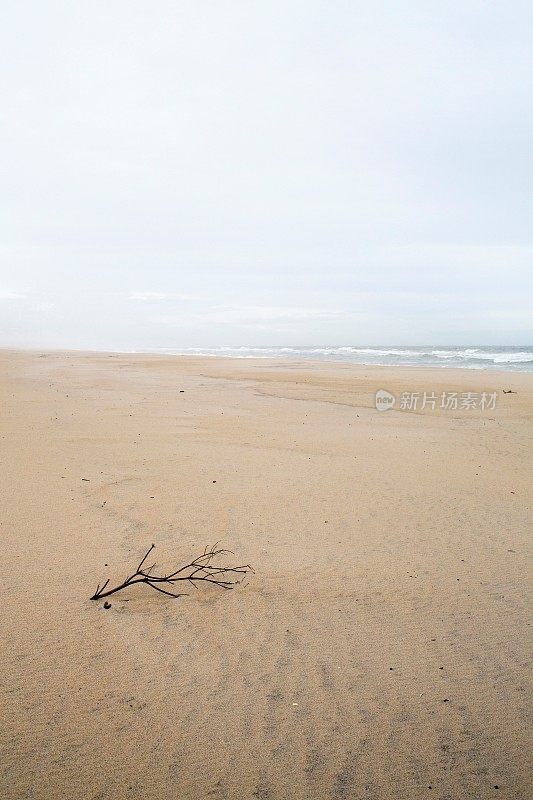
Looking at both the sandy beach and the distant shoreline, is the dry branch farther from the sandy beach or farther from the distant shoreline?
the distant shoreline

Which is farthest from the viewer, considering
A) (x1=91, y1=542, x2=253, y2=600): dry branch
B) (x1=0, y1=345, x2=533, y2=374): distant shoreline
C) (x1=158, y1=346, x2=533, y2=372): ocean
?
(x1=158, y1=346, x2=533, y2=372): ocean

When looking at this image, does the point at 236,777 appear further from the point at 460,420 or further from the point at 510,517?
the point at 460,420

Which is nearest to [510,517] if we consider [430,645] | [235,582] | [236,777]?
[430,645]

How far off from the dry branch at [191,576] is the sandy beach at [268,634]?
0.28 feet

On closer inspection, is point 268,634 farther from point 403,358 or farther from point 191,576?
point 403,358

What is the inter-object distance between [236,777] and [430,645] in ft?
4.45

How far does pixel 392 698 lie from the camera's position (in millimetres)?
2416

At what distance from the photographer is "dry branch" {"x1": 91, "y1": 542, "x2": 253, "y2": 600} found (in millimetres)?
3146

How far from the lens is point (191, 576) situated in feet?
10.7

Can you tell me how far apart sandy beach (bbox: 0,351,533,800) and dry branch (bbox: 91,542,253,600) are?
0.08 m

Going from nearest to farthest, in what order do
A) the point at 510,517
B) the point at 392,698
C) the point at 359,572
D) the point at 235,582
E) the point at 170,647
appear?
the point at 392,698, the point at 170,647, the point at 235,582, the point at 359,572, the point at 510,517

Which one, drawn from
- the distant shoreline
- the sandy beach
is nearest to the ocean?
the distant shoreline

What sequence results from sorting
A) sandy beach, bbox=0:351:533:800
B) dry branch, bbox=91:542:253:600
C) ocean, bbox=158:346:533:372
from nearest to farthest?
1. sandy beach, bbox=0:351:533:800
2. dry branch, bbox=91:542:253:600
3. ocean, bbox=158:346:533:372

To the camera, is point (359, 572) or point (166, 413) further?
point (166, 413)
